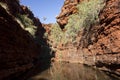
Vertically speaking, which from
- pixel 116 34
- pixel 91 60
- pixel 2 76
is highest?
pixel 116 34

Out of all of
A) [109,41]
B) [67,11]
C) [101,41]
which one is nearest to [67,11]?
[67,11]

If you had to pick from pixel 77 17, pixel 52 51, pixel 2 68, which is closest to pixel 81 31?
pixel 77 17

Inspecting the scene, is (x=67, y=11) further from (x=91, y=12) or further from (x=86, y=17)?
(x=91, y=12)

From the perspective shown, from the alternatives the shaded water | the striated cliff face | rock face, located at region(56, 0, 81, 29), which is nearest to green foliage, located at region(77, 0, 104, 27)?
the striated cliff face

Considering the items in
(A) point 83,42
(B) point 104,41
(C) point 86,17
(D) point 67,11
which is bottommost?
(B) point 104,41

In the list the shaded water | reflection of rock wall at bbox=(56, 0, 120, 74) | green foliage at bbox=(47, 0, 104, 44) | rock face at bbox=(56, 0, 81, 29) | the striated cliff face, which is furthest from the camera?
rock face at bbox=(56, 0, 81, 29)

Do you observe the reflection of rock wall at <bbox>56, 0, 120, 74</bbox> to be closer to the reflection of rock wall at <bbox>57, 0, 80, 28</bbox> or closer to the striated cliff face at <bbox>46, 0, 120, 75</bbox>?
the striated cliff face at <bbox>46, 0, 120, 75</bbox>

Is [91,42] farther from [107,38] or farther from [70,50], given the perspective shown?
[70,50]

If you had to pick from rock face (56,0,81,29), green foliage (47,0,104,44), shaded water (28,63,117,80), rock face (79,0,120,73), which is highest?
rock face (56,0,81,29)

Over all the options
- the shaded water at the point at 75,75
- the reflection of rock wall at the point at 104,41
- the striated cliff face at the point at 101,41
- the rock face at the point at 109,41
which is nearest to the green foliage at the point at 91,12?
the striated cliff face at the point at 101,41

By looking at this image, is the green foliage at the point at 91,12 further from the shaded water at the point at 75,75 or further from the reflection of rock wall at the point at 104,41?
the shaded water at the point at 75,75

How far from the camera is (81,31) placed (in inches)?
1859

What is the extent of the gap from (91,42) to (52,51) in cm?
4378

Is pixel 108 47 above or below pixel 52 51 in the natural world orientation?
below
